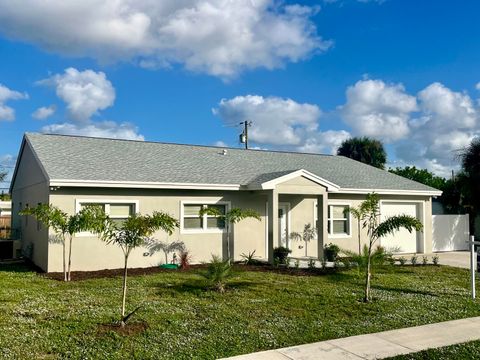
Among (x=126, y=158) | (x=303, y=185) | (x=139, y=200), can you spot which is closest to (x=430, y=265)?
(x=303, y=185)

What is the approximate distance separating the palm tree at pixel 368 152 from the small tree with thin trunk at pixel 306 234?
876 inches

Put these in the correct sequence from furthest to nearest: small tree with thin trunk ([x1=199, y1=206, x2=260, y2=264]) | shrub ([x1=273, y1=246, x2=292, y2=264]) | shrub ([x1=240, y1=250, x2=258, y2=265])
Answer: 1. shrub ([x1=240, y1=250, x2=258, y2=265])
2. shrub ([x1=273, y1=246, x2=292, y2=264])
3. small tree with thin trunk ([x1=199, y1=206, x2=260, y2=264])

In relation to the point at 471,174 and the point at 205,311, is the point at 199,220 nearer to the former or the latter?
the point at 205,311

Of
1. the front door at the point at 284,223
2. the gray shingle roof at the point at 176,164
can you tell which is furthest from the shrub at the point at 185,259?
the front door at the point at 284,223

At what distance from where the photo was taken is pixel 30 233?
1720cm

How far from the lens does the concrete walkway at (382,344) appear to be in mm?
6699

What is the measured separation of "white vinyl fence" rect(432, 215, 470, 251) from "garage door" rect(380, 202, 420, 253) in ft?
4.85

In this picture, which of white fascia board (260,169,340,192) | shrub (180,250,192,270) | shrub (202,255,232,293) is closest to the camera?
shrub (202,255,232,293)

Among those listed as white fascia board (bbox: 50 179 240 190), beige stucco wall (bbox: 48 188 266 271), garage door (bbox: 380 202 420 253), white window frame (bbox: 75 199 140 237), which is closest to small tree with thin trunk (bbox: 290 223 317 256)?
beige stucco wall (bbox: 48 188 266 271)

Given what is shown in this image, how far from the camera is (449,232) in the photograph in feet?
Answer: 74.9

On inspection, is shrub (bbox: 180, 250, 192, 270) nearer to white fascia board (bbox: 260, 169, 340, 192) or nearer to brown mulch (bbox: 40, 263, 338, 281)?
brown mulch (bbox: 40, 263, 338, 281)

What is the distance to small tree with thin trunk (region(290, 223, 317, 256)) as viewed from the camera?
18.4m

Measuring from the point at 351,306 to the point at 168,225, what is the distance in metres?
4.48

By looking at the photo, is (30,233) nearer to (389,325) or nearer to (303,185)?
(303,185)
